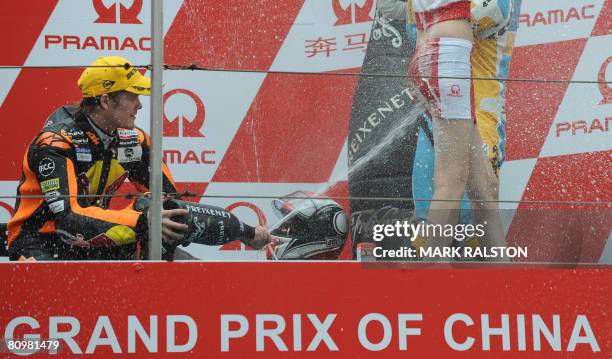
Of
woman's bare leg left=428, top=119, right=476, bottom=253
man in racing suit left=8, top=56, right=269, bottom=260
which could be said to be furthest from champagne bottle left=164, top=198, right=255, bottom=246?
woman's bare leg left=428, top=119, right=476, bottom=253

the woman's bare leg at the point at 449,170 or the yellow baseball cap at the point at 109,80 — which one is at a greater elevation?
the yellow baseball cap at the point at 109,80

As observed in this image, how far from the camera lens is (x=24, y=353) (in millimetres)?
2771

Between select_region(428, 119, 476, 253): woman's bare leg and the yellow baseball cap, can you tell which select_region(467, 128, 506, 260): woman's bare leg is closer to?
select_region(428, 119, 476, 253): woman's bare leg

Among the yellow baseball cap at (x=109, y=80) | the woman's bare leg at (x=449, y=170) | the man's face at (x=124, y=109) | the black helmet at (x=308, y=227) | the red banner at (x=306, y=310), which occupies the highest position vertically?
the yellow baseball cap at (x=109, y=80)

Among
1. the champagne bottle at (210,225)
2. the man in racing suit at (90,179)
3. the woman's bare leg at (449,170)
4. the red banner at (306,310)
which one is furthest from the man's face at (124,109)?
the woman's bare leg at (449,170)

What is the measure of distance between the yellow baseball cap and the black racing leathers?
8cm

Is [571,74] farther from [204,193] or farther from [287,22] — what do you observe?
[204,193]

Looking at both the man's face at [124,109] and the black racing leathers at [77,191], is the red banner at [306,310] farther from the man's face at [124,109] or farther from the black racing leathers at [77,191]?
the man's face at [124,109]

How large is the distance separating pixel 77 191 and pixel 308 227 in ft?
2.02

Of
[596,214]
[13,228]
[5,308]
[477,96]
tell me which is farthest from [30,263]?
[596,214]

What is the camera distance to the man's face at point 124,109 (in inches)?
131

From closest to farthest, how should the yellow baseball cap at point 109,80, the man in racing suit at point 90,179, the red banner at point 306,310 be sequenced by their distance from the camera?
the red banner at point 306,310, the man in racing suit at point 90,179, the yellow baseball cap at point 109,80

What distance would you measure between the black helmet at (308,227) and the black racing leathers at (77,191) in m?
0.31

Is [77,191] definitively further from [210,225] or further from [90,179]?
[210,225]
